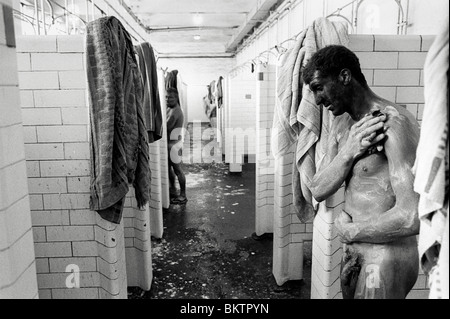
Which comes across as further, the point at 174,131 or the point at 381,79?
the point at 174,131

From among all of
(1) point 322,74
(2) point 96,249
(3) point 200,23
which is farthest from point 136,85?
(3) point 200,23

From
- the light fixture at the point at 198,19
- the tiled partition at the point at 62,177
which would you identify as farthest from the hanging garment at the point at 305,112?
the light fixture at the point at 198,19

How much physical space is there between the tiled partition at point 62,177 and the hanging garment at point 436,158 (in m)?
2.07

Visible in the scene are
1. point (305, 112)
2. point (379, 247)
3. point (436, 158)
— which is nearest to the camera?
point (436, 158)

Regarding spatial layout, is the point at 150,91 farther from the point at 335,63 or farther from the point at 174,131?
the point at 174,131

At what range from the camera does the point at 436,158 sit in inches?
33.7

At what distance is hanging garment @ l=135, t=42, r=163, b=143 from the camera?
3.27m

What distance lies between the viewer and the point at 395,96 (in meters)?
2.54

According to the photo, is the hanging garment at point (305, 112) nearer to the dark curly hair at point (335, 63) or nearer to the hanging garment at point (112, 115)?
the dark curly hair at point (335, 63)

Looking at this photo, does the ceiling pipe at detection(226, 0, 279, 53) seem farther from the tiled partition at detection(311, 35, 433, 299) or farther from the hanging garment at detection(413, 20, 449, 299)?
the hanging garment at detection(413, 20, 449, 299)

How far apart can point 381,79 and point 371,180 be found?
124 cm

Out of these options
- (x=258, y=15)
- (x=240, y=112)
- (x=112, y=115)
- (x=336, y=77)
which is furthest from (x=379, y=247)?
(x=258, y=15)

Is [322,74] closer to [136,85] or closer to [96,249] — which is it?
[136,85]

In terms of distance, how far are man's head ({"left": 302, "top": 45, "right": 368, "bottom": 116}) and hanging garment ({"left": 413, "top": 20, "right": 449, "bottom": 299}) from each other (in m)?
0.69
